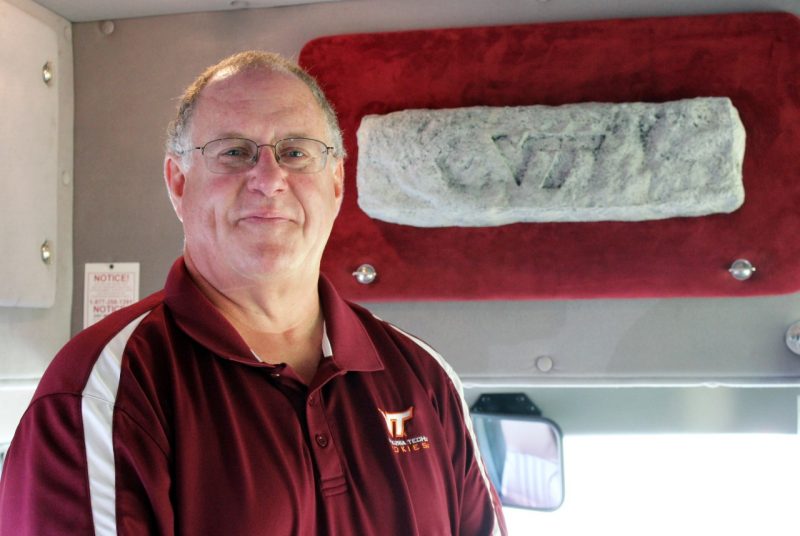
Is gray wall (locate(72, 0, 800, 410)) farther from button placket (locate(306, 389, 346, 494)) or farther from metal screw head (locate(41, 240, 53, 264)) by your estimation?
button placket (locate(306, 389, 346, 494))

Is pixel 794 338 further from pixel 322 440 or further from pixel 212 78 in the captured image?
pixel 212 78

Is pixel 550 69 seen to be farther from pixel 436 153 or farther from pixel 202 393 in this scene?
pixel 202 393

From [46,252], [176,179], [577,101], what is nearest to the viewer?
[176,179]

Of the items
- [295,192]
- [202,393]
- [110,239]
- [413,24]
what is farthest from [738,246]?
[110,239]

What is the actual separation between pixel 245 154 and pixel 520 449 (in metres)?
1.24

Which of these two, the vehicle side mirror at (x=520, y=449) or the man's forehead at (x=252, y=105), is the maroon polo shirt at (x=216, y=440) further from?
the vehicle side mirror at (x=520, y=449)

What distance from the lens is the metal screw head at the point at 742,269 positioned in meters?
2.24

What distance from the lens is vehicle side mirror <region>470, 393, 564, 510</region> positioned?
2361 mm

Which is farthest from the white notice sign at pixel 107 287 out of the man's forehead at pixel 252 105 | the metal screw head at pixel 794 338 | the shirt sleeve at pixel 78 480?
the metal screw head at pixel 794 338

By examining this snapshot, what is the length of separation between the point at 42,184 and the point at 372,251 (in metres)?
A: 0.95

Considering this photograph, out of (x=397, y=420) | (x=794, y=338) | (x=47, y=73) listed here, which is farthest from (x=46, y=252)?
(x=794, y=338)

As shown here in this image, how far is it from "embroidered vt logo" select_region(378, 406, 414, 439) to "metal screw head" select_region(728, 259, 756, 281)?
1.08m

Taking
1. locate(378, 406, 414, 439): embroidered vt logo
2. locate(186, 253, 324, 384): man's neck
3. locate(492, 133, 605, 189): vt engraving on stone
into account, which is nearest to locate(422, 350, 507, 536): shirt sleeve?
locate(378, 406, 414, 439): embroidered vt logo

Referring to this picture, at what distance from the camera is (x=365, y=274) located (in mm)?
2383
